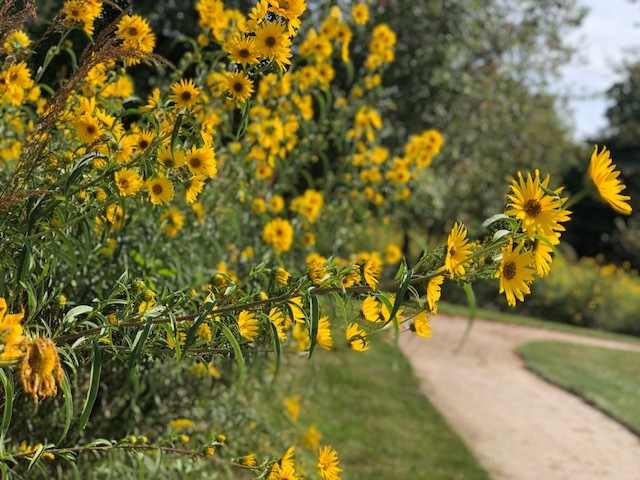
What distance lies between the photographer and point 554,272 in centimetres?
1407

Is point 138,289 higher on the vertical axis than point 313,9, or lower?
lower

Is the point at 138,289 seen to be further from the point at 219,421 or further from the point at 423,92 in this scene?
the point at 423,92

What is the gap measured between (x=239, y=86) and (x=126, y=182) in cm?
32

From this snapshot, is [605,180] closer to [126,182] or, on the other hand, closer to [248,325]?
[248,325]

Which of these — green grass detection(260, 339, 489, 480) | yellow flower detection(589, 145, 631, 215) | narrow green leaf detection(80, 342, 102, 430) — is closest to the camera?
yellow flower detection(589, 145, 631, 215)

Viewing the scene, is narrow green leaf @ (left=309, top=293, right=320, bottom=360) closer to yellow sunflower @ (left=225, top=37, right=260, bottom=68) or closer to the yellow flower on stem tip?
the yellow flower on stem tip

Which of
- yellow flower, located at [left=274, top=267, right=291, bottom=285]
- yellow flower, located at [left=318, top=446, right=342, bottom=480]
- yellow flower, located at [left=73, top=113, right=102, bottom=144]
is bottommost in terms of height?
yellow flower, located at [left=318, top=446, right=342, bottom=480]

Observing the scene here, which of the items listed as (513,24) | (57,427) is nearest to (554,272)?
(513,24)

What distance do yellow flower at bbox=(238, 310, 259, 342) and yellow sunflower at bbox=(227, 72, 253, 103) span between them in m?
0.47

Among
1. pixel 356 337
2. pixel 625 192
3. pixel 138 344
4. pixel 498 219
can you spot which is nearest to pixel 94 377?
pixel 138 344

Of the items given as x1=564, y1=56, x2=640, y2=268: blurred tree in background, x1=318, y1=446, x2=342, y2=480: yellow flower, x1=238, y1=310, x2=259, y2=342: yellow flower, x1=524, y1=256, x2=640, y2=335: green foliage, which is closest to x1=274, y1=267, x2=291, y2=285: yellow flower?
x1=238, y1=310, x2=259, y2=342: yellow flower

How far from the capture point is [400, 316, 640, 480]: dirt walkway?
202 inches

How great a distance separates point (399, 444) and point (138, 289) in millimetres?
3733

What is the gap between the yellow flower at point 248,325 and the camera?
1.60 metres
